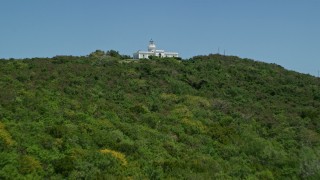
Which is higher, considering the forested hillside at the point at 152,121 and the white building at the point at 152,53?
the white building at the point at 152,53

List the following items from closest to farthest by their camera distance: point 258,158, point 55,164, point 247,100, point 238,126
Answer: point 55,164
point 258,158
point 238,126
point 247,100

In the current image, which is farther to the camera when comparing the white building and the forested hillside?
the white building

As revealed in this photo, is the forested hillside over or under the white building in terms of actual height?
under

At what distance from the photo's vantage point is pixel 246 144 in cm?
2520

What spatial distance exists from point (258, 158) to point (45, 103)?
11555mm

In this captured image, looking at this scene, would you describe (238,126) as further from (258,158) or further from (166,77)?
(166,77)

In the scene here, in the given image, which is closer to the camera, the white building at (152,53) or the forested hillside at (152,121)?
the forested hillside at (152,121)

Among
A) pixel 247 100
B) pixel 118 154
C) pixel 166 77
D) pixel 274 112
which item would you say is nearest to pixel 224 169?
pixel 118 154

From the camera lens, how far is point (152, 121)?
86.7 feet

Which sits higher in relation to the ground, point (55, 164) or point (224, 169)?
point (55, 164)

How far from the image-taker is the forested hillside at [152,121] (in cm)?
1842

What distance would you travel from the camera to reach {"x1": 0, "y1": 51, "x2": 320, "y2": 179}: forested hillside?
1842 centimetres

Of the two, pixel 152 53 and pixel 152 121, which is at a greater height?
pixel 152 53

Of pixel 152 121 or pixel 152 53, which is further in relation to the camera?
pixel 152 53
